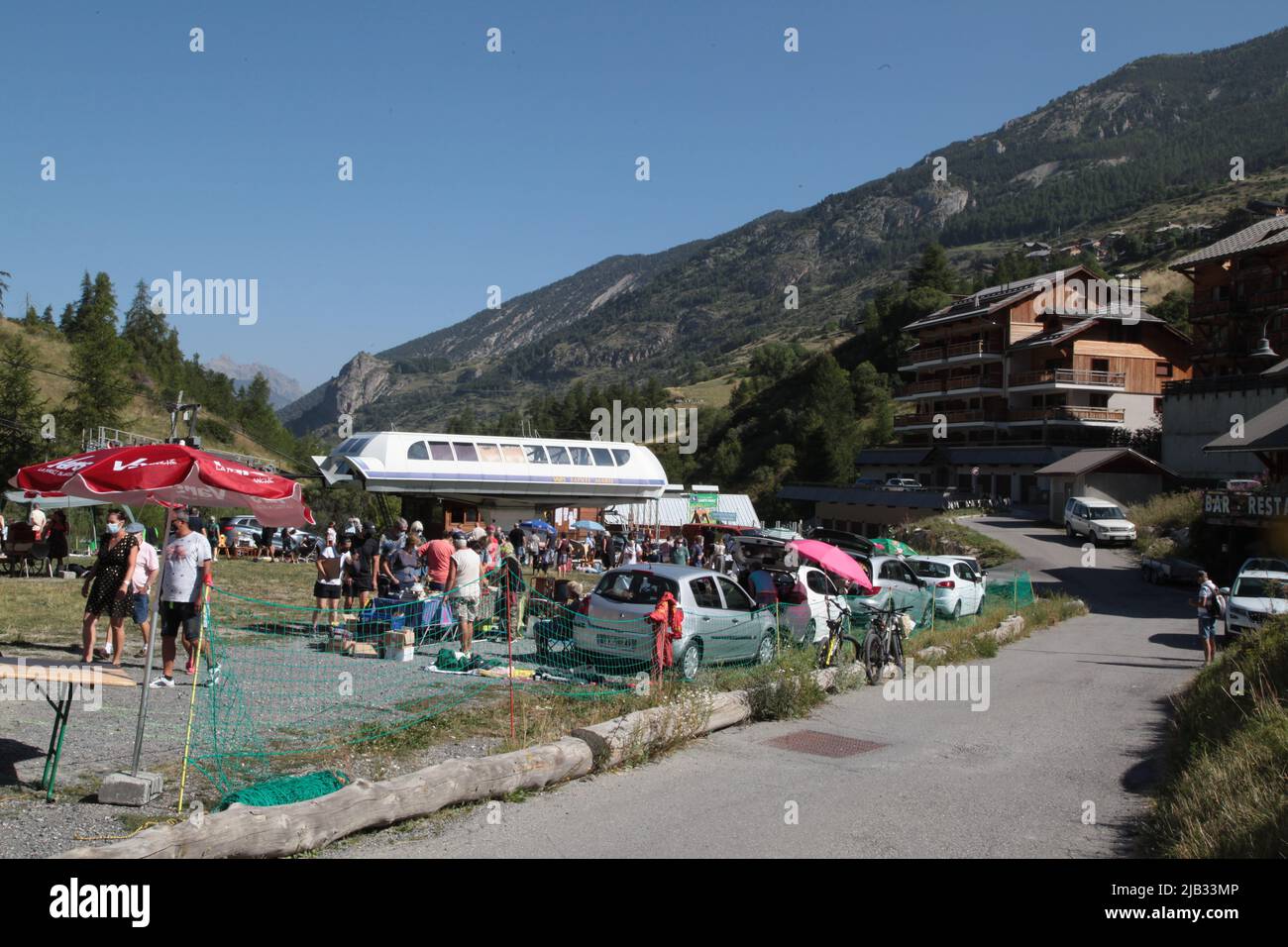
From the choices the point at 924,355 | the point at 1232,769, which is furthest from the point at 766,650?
the point at 924,355

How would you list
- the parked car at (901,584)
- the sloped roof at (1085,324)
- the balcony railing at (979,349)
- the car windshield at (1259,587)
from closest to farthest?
the car windshield at (1259,587), the parked car at (901,584), the sloped roof at (1085,324), the balcony railing at (979,349)

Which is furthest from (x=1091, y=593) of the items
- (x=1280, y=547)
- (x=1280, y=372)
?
(x=1280, y=372)

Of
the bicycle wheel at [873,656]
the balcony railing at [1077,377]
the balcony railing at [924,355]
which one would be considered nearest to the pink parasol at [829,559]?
the bicycle wheel at [873,656]

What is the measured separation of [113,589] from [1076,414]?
6519 centimetres

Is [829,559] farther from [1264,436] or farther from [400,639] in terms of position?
[1264,436]

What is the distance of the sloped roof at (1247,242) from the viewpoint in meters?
59.2

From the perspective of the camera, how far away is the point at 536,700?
11.2 meters

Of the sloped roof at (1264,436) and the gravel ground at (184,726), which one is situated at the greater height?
the sloped roof at (1264,436)

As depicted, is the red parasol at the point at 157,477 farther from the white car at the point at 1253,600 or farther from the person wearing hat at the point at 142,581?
the white car at the point at 1253,600

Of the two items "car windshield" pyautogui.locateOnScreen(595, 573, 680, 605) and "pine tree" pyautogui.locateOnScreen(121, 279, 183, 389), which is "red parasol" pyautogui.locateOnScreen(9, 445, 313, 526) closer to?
"car windshield" pyautogui.locateOnScreen(595, 573, 680, 605)

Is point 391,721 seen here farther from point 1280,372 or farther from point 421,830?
point 1280,372

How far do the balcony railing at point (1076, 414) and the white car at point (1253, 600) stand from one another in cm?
4919

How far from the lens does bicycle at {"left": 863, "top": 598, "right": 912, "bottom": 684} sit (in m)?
14.4
